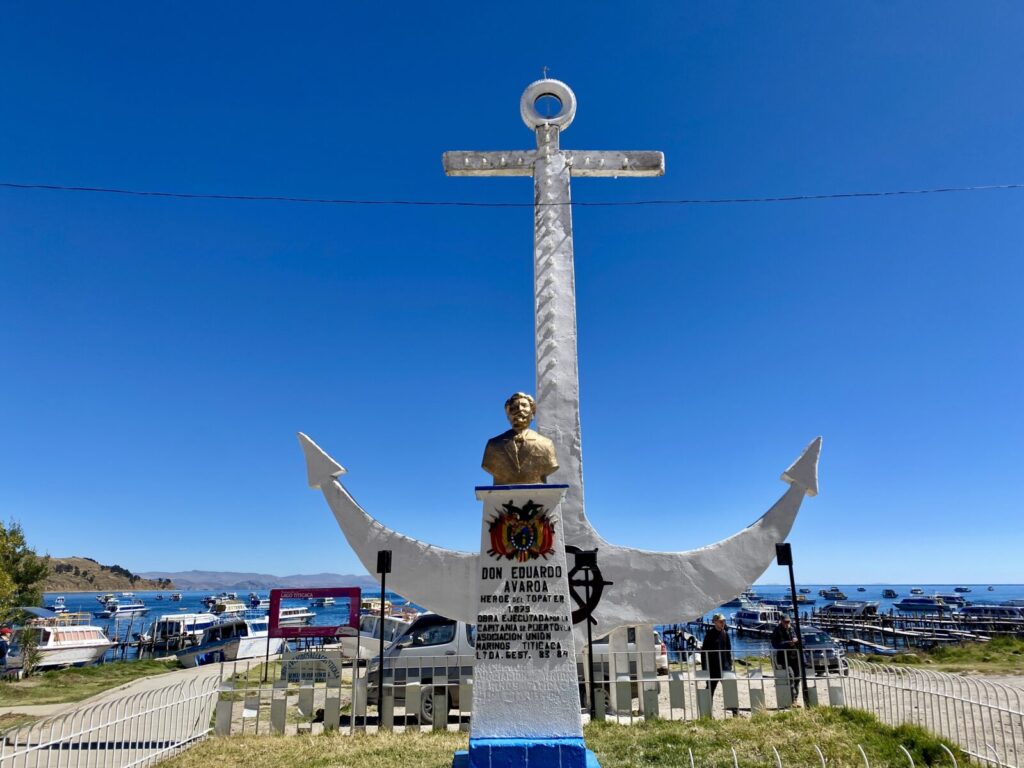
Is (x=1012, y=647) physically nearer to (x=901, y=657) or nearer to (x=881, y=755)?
(x=901, y=657)

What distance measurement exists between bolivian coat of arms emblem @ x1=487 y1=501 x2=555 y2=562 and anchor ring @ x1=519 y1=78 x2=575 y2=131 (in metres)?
6.09

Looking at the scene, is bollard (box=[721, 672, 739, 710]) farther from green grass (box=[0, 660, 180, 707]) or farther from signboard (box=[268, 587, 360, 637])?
green grass (box=[0, 660, 180, 707])

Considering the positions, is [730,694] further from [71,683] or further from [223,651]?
[223,651]

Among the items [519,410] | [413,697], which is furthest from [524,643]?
[413,697]

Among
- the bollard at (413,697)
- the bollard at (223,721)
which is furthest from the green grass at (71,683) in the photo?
the bollard at (413,697)

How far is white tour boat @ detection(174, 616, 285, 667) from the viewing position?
2038 centimetres

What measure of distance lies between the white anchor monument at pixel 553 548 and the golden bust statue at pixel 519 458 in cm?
36

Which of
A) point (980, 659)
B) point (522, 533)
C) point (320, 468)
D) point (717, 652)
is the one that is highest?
point (320, 468)

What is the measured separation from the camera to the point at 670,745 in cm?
632

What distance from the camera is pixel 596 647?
9688mm

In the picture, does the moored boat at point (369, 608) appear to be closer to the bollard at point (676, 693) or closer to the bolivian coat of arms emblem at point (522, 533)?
the bollard at point (676, 693)

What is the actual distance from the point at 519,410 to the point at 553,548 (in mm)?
1283

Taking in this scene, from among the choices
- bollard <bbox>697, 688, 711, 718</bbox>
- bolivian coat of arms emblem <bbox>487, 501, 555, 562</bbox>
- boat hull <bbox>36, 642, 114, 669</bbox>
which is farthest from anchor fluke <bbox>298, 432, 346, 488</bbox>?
boat hull <bbox>36, 642, 114, 669</bbox>

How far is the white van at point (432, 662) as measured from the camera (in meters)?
8.45
